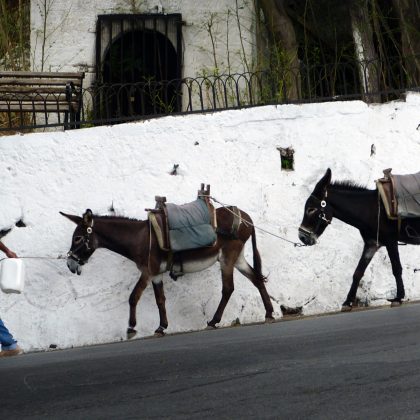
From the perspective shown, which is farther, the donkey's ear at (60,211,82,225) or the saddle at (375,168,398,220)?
the donkey's ear at (60,211,82,225)

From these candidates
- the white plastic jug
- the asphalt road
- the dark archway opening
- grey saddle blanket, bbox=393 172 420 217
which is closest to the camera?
the asphalt road

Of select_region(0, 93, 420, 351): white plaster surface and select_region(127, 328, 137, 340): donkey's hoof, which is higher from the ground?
select_region(0, 93, 420, 351): white plaster surface

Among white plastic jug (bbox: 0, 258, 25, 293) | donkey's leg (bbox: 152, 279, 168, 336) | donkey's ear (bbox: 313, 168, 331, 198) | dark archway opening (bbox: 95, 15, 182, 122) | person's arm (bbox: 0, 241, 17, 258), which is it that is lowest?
donkey's leg (bbox: 152, 279, 168, 336)

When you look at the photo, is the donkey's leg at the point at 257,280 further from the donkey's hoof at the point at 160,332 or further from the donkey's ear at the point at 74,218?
the donkey's ear at the point at 74,218

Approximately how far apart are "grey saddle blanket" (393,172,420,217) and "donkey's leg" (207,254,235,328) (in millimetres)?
1807

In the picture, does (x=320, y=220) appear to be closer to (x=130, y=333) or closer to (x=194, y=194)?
(x=194, y=194)

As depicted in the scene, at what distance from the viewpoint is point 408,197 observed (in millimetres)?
12070

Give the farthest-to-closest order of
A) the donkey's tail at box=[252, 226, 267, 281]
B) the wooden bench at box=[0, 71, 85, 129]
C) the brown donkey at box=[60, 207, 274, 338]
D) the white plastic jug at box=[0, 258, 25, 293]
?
the wooden bench at box=[0, 71, 85, 129] → the donkey's tail at box=[252, 226, 267, 281] → the brown donkey at box=[60, 207, 274, 338] → the white plastic jug at box=[0, 258, 25, 293]

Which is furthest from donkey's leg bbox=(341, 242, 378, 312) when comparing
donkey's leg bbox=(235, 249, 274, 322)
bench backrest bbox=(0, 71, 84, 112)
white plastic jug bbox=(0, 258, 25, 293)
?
bench backrest bbox=(0, 71, 84, 112)

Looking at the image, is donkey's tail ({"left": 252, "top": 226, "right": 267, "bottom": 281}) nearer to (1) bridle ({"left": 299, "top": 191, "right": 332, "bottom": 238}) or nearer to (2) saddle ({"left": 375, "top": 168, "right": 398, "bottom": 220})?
(1) bridle ({"left": 299, "top": 191, "right": 332, "bottom": 238})

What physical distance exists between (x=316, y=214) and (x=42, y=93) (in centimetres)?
402

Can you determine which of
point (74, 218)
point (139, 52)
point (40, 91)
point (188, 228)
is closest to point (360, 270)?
Answer: point (188, 228)

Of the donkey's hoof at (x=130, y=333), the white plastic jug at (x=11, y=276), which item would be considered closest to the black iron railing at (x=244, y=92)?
the white plastic jug at (x=11, y=276)

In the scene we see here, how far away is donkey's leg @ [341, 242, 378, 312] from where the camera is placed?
1232 centimetres
